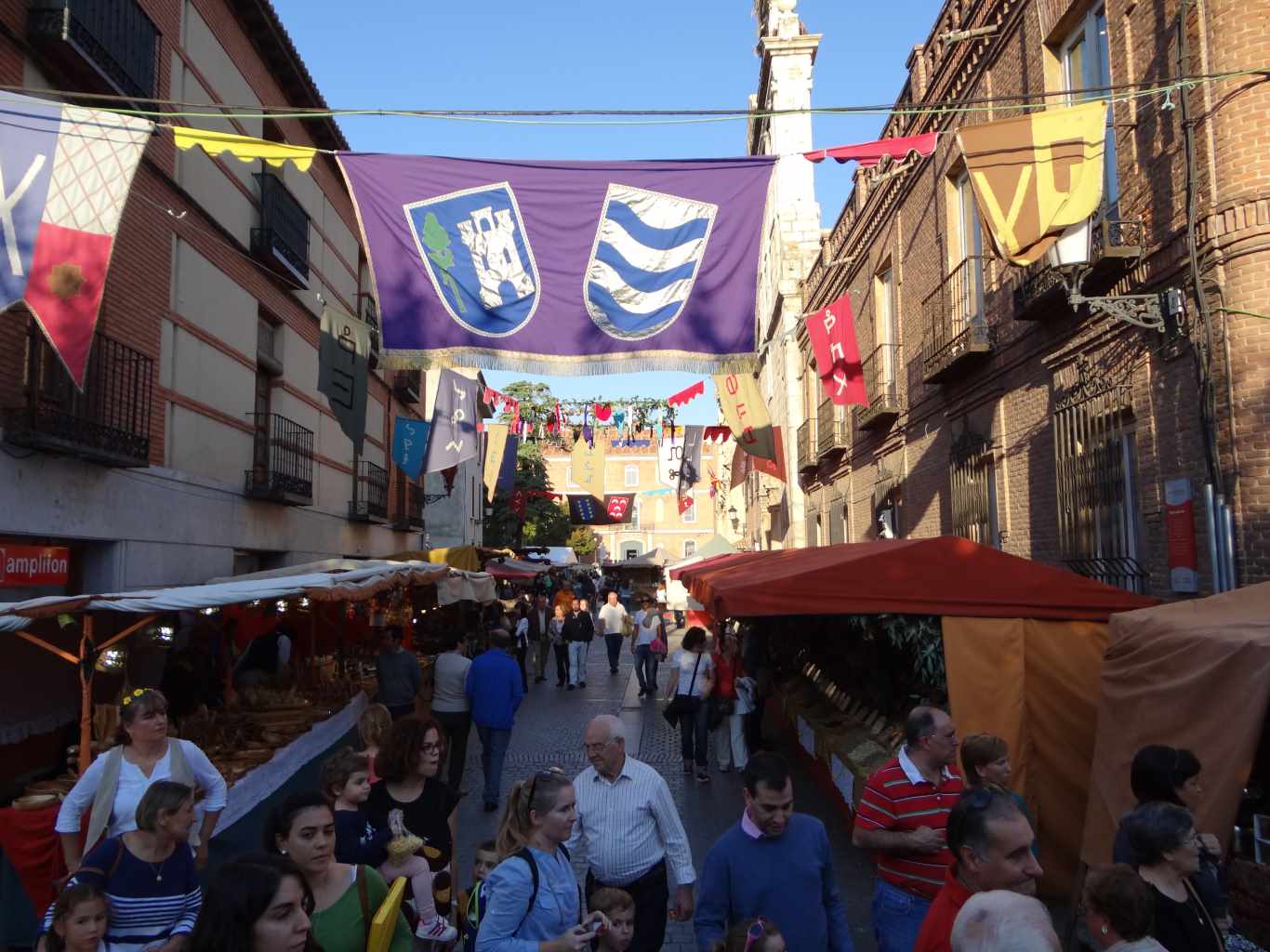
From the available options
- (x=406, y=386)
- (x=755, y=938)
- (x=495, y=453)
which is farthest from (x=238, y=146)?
(x=406, y=386)

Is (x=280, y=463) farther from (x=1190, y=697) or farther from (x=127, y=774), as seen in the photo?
(x=1190, y=697)

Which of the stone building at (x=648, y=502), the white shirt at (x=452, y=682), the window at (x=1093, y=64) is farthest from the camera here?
the stone building at (x=648, y=502)

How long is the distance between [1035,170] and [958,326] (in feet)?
18.9

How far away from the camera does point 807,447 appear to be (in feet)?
80.2

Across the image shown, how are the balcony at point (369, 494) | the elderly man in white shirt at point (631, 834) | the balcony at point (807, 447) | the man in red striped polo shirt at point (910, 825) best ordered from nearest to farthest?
the man in red striped polo shirt at point (910, 825) < the elderly man in white shirt at point (631, 834) < the balcony at point (369, 494) < the balcony at point (807, 447)

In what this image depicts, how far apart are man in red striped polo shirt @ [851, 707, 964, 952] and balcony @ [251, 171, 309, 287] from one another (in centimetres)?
1389

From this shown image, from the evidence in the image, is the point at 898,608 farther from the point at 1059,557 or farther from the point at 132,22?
the point at 132,22

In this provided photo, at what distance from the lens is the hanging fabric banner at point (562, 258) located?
23.4 feet

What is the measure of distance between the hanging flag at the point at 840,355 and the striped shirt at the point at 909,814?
10.6 metres

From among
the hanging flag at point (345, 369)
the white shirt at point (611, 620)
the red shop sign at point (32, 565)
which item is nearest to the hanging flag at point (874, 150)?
the hanging flag at point (345, 369)

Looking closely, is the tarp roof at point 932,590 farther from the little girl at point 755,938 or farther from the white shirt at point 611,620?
the white shirt at point 611,620

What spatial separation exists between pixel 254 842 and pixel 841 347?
10513mm

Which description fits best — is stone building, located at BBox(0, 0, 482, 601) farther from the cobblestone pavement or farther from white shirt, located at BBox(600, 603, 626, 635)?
white shirt, located at BBox(600, 603, 626, 635)

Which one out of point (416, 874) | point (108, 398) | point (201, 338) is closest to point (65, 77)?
point (108, 398)
